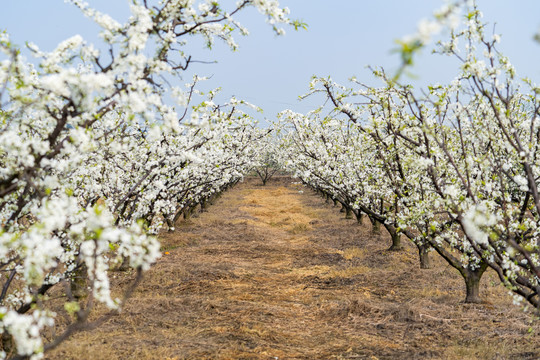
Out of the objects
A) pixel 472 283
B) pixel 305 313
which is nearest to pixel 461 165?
pixel 472 283

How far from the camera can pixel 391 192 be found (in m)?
12.4

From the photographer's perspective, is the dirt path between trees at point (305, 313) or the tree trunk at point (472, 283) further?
the tree trunk at point (472, 283)

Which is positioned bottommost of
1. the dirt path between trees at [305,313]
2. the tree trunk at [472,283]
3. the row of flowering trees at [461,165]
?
the dirt path between trees at [305,313]

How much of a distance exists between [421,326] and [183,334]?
4851 mm

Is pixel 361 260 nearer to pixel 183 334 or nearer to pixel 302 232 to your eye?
pixel 302 232

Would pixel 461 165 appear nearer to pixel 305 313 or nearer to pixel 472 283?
pixel 472 283

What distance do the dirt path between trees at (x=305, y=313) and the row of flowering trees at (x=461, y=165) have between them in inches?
41.5

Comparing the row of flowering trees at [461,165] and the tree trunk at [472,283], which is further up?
the row of flowering trees at [461,165]

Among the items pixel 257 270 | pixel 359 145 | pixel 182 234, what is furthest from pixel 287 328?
pixel 182 234

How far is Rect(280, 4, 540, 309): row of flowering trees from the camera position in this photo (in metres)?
5.59

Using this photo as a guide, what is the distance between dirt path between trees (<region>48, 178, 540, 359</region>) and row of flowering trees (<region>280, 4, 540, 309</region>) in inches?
41.5

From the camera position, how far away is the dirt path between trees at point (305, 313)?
725 centimetres

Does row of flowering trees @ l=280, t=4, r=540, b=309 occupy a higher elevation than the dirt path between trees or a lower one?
higher

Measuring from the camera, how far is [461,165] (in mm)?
9648
